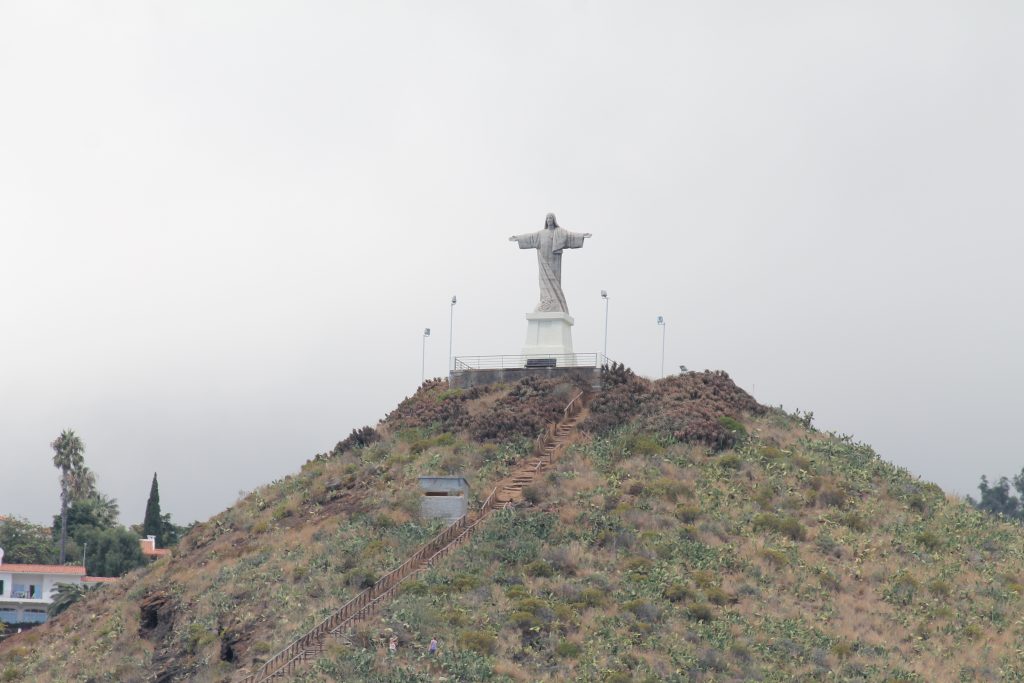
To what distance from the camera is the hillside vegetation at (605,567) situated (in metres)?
41.4

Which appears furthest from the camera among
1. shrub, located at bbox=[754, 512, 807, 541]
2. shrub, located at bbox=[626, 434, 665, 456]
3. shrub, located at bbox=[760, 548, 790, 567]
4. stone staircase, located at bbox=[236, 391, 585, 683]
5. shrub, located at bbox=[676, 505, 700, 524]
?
shrub, located at bbox=[626, 434, 665, 456]

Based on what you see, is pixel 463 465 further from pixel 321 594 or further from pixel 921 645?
pixel 921 645

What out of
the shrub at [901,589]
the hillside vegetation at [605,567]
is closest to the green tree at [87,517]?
the hillside vegetation at [605,567]

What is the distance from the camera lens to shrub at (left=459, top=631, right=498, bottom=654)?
4009 centimetres

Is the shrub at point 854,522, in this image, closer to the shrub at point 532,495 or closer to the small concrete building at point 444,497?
the shrub at point 532,495

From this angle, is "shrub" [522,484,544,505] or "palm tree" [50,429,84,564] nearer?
"shrub" [522,484,544,505]

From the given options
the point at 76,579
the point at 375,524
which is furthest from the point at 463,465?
the point at 76,579

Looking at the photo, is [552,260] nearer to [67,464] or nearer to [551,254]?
[551,254]

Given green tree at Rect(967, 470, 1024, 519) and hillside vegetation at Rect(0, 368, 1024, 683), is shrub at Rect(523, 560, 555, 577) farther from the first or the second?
green tree at Rect(967, 470, 1024, 519)

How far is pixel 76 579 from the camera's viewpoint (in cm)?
9512

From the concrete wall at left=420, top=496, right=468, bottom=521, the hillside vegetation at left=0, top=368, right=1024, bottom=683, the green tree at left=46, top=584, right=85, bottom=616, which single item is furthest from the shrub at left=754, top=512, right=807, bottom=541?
the green tree at left=46, top=584, right=85, bottom=616

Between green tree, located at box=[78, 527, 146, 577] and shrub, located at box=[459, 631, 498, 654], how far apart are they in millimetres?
63454

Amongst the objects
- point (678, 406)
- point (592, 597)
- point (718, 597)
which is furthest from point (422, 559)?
point (678, 406)

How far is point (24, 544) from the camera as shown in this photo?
10525 centimetres
